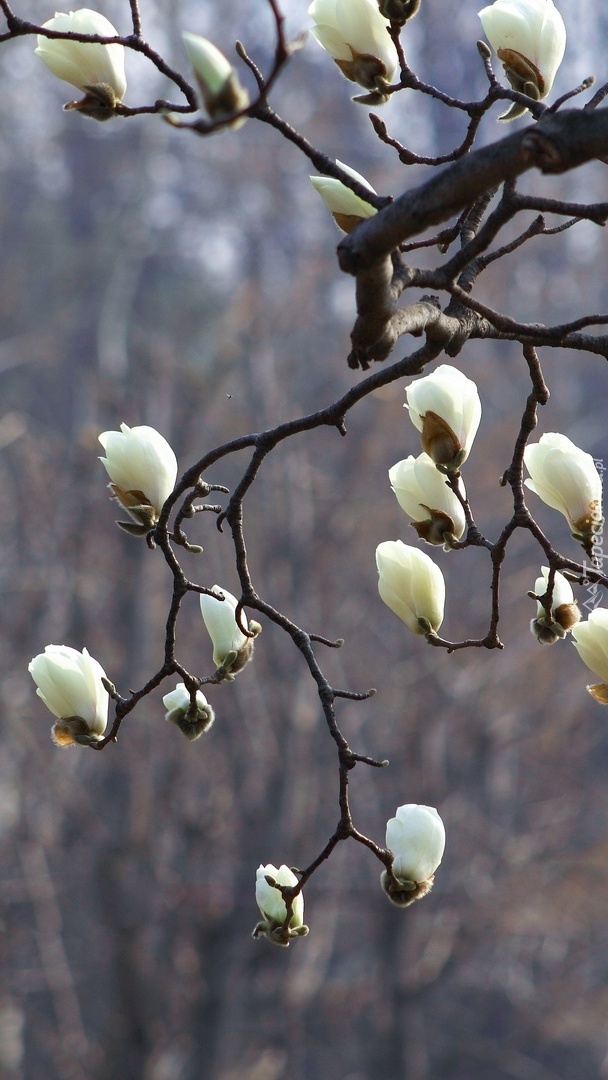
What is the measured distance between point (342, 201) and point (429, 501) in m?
0.23

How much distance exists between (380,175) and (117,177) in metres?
2.51

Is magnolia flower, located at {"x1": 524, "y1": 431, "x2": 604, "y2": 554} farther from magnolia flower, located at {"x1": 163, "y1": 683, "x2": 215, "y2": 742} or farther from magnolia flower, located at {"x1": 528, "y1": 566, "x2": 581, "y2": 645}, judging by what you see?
magnolia flower, located at {"x1": 163, "y1": 683, "x2": 215, "y2": 742}

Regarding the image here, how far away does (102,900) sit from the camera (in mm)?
4000

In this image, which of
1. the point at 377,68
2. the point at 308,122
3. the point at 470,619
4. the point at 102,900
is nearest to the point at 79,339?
the point at 308,122

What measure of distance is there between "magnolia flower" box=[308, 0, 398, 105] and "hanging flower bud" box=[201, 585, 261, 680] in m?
0.40

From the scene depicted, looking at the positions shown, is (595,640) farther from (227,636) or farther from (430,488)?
(227,636)

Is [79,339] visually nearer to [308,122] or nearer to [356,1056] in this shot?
[308,122]

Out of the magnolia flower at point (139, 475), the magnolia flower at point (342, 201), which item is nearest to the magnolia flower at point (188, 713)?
the magnolia flower at point (139, 475)

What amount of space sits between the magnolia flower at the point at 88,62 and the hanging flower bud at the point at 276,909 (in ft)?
1.85

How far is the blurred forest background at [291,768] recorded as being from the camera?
421cm

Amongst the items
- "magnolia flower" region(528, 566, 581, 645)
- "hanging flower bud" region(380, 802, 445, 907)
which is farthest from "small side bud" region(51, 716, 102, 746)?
"magnolia flower" region(528, 566, 581, 645)

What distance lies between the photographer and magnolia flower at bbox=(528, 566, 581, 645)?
854mm

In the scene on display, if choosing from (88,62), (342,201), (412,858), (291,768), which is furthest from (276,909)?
(291,768)

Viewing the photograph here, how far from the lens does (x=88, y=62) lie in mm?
795
